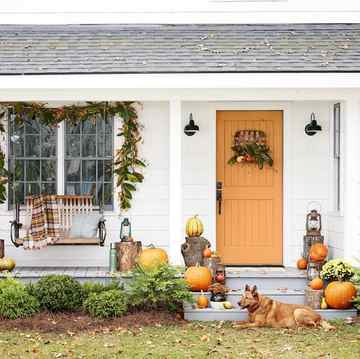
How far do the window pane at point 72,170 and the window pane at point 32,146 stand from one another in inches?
18.0

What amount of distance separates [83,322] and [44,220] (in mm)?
2520

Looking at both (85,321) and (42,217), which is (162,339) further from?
(42,217)

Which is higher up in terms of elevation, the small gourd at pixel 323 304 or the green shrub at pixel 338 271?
the green shrub at pixel 338 271

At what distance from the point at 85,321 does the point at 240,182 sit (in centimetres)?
360

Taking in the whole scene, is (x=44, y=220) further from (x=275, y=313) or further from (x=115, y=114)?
(x=275, y=313)

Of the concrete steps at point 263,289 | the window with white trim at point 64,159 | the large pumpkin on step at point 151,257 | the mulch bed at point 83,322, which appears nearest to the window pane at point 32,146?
the window with white trim at point 64,159

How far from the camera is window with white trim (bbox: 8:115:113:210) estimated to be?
12.4 m

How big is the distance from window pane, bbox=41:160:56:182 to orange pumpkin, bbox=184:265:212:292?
2776 millimetres

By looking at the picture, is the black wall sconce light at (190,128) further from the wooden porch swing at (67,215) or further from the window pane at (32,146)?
the window pane at (32,146)

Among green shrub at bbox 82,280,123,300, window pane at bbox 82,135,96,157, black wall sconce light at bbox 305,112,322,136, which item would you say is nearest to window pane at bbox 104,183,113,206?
window pane at bbox 82,135,96,157

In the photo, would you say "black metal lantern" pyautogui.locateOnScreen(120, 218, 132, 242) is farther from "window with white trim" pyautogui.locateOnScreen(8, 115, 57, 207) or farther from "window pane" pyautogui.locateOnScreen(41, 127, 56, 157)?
"window pane" pyautogui.locateOnScreen(41, 127, 56, 157)

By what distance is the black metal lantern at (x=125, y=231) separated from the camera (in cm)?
1170

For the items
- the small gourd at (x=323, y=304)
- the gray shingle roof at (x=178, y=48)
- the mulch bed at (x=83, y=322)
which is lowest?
the mulch bed at (x=83, y=322)

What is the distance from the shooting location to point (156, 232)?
12.5 meters
